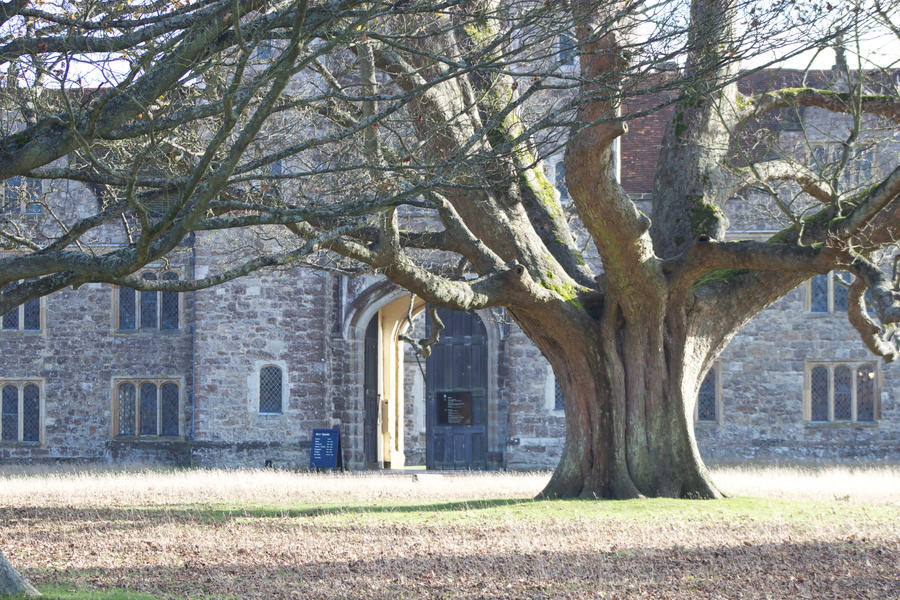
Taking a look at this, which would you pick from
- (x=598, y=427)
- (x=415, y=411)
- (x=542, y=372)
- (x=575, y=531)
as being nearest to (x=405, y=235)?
(x=598, y=427)

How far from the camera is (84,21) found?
281 inches

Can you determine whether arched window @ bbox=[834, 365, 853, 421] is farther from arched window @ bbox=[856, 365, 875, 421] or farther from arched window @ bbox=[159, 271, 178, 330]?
arched window @ bbox=[159, 271, 178, 330]

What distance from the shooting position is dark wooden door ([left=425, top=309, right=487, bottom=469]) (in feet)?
74.2

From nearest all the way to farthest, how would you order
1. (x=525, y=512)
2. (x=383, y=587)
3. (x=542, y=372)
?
(x=383, y=587), (x=525, y=512), (x=542, y=372)

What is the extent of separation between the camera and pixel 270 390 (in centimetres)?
2216

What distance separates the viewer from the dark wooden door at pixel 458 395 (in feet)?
74.2

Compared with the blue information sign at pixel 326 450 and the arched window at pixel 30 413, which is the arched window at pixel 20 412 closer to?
the arched window at pixel 30 413

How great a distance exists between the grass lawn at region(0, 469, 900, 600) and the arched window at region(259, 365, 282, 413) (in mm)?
7697

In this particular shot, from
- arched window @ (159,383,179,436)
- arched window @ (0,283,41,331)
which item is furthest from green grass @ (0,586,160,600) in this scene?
arched window @ (0,283,41,331)

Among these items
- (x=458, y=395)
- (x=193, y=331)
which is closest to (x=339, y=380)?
(x=458, y=395)

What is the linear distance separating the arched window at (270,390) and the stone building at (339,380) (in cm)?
3

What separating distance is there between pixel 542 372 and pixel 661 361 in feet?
31.0

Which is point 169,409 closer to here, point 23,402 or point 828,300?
point 23,402

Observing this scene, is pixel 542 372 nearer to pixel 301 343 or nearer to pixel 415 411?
pixel 301 343
